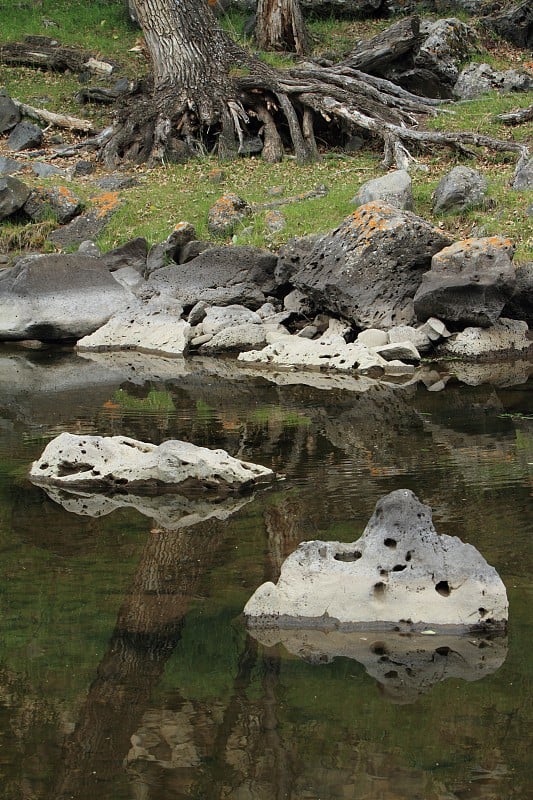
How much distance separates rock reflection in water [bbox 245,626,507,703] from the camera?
15.8 ft

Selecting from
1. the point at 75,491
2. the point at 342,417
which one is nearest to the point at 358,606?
the point at 75,491

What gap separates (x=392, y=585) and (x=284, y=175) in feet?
47.0

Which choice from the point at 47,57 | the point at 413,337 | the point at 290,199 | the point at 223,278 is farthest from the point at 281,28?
the point at 413,337

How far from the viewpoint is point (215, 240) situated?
16641 mm

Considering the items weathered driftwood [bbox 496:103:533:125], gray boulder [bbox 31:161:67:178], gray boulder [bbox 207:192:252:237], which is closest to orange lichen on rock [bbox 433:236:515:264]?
gray boulder [bbox 207:192:252:237]

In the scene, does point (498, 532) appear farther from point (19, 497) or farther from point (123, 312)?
point (123, 312)

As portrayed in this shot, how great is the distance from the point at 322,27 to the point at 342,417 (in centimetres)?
1715

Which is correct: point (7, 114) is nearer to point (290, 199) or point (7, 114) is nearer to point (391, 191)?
point (290, 199)

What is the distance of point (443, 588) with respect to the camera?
17.6 ft

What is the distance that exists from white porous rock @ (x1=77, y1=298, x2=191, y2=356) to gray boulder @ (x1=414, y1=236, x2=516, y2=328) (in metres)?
3.54

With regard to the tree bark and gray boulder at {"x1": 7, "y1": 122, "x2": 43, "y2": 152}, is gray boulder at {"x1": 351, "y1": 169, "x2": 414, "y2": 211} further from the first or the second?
the tree bark

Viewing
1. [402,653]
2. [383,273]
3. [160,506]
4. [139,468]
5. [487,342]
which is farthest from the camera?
[383,273]

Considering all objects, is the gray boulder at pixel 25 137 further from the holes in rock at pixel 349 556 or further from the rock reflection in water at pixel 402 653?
the rock reflection in water at pixel 402 653

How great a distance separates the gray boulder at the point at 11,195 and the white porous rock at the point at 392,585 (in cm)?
1359
